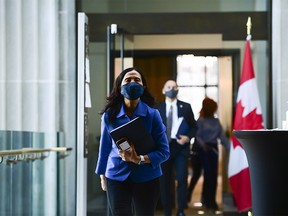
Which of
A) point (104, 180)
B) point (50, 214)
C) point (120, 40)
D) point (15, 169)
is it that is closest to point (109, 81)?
point (120, 40)

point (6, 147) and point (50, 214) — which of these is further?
point (50, 214)

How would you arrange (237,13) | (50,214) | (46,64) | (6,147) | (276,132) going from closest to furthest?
(276,132)
(6,147)
(50,214)
(46,64)
(237,13)

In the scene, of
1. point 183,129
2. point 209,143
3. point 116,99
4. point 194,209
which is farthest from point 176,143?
point 116,99

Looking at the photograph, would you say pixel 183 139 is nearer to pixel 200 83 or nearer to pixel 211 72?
pixel 200 83

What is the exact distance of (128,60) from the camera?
1008cm

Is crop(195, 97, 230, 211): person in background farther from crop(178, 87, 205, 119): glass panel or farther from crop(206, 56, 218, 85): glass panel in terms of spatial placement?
crop(206, 56, 218, 85): glass panel

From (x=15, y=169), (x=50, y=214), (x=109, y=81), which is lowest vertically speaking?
(x=50, y=214)

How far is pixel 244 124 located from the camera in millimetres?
9836

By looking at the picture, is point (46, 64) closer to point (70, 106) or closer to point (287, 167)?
point (70, 106)

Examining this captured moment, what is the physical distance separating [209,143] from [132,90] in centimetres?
594

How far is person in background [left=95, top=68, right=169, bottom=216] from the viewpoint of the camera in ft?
19.4

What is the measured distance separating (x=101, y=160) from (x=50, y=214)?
3.00 meters

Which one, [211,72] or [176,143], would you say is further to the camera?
[211,72]

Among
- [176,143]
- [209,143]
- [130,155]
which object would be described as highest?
[130,155]
